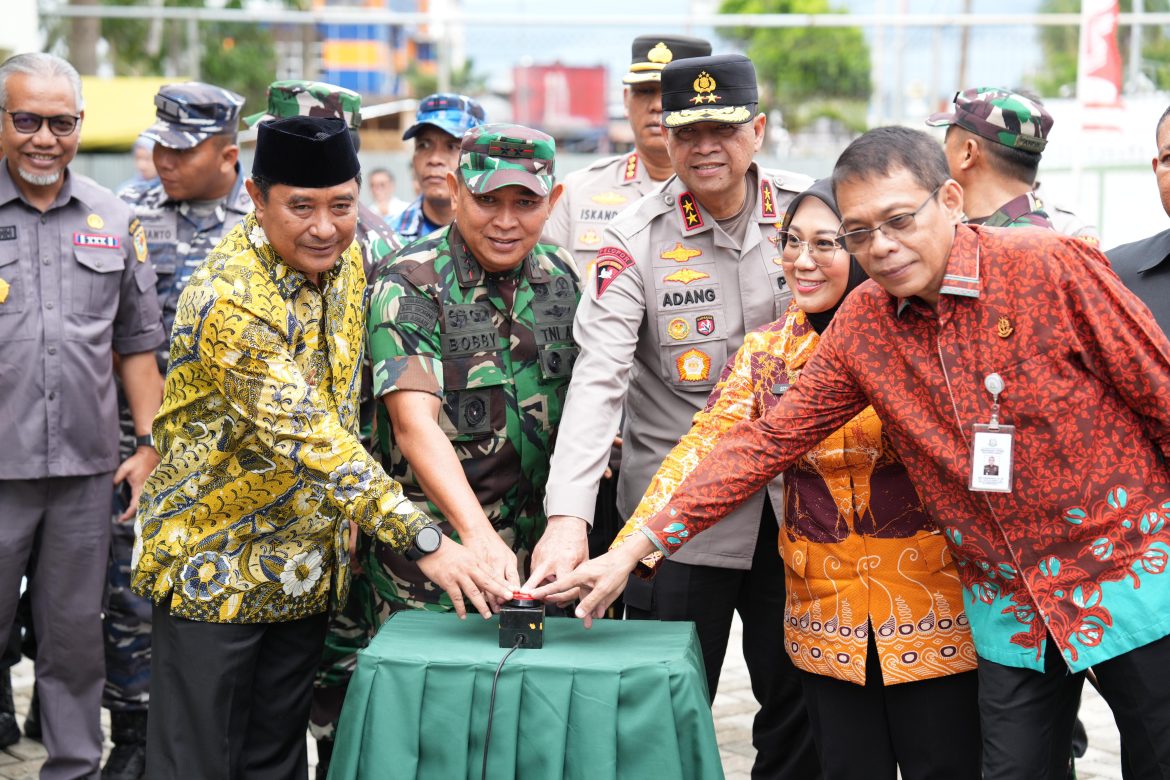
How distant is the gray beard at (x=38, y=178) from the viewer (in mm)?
4062

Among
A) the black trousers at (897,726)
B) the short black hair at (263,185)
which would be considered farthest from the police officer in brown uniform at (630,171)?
the black trousers at (897,726)

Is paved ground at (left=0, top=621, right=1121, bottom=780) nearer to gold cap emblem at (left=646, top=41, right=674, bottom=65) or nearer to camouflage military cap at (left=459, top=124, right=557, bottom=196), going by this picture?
camouflage military cap at (left=459, top=124, right=557, bottom=196)

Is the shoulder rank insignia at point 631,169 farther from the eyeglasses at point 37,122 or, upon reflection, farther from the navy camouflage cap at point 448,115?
the eyeglasses at point 37,122

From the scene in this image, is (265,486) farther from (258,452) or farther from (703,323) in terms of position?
(703,323)

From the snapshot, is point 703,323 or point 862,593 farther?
point 703,323

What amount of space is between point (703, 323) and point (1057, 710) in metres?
1.35

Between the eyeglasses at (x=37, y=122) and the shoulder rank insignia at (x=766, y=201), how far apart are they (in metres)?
2.22

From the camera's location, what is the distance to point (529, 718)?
8.27 ft

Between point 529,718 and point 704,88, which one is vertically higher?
point 704,88

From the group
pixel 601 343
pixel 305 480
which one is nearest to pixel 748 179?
pixel 601 343

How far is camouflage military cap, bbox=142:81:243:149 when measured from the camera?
460cm

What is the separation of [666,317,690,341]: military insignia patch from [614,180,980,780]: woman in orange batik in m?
0.52

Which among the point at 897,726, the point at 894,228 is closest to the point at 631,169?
the point at 894,228

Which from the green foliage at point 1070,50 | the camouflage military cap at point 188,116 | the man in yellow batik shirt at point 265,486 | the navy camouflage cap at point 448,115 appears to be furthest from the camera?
the green foliage at point 1070,50
